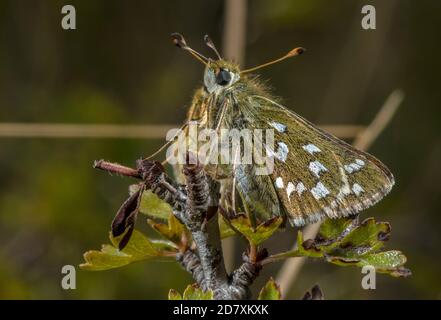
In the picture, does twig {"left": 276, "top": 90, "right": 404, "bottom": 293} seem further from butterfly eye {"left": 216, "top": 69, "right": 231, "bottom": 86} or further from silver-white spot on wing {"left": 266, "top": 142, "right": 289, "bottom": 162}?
butterfly eye {"left": 216, "top": 69, "right": 231, "bottom": 86}

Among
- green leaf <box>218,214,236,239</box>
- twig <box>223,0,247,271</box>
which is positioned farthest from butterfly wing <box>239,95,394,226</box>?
twig <box>223,0,247,271</box>

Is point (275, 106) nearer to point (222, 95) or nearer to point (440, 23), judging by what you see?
point (222, 95)

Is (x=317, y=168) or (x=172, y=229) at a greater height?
(x=317, y=168)

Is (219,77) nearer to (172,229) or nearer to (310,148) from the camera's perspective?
(310,148)

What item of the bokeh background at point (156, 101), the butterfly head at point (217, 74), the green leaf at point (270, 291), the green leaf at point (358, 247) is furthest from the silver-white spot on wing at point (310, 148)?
the bokeh background at point (156, 101)

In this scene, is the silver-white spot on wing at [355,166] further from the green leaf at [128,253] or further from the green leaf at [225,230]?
the green leaf at [128,253]

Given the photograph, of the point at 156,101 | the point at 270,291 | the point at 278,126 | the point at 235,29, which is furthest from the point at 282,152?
the point at 156,101
